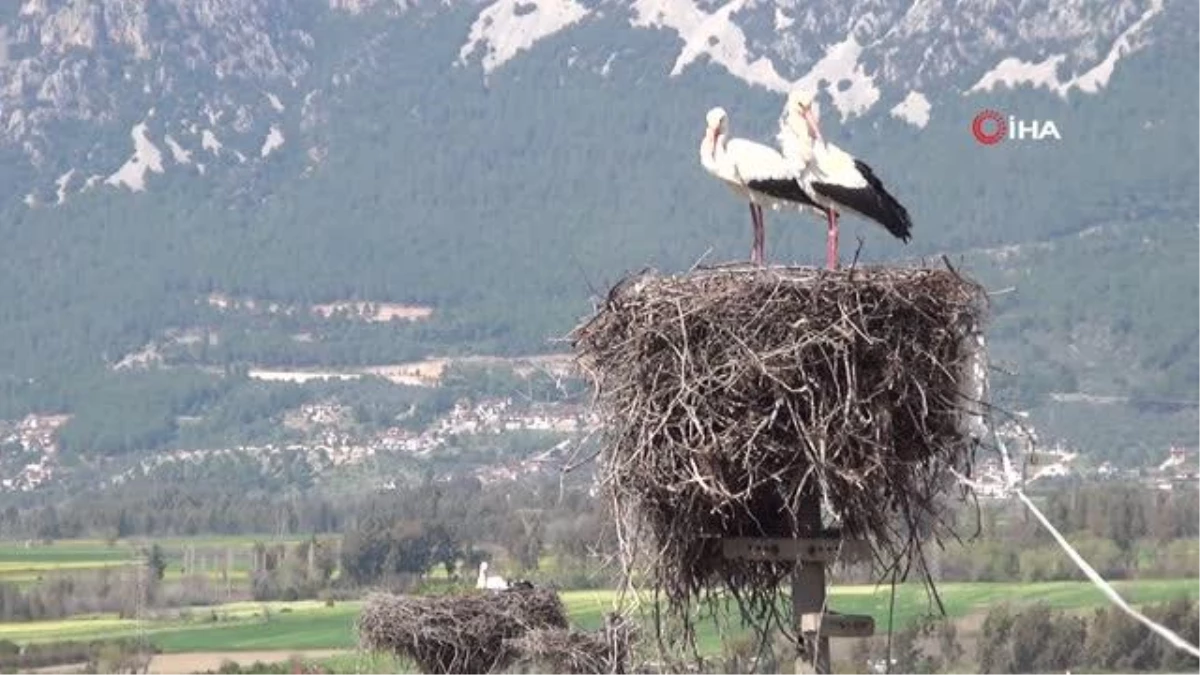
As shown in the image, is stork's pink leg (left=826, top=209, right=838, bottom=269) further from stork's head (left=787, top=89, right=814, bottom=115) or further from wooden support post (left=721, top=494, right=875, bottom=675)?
wooden support post (left=721, top=494, right=875, bottom=675)

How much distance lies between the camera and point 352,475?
190000 millimetres

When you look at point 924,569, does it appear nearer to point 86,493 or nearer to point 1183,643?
point 1183,643

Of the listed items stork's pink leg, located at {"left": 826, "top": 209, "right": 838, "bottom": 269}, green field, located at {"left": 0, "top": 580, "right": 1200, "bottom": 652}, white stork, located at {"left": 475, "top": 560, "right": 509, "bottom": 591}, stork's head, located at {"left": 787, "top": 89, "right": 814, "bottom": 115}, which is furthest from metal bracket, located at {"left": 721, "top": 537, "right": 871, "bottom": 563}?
green field, located at {"left": 0, "top": 580, "right": 1200, "bottom": 652}

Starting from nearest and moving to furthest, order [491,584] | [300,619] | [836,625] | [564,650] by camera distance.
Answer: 1. [836,625]
2. [564,650]
3. [491,584]
4. [300,619]

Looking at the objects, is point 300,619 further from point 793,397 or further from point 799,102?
point 793,397

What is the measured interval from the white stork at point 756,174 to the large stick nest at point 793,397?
187 centimetres

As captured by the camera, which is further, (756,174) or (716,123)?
(716,123)

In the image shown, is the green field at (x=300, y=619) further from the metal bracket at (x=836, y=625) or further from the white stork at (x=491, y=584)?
the metal bracket at (x=836, y=625)

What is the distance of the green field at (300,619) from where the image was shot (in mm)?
82938

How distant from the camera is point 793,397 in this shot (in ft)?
42.9

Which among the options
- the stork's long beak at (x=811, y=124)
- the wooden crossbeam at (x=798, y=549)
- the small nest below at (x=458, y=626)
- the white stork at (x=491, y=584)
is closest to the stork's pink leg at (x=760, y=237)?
the stork's long beak at (x=811, y=124)

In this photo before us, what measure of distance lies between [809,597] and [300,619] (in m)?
86.0

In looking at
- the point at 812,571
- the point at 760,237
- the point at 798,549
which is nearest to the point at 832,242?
the point at 760,237

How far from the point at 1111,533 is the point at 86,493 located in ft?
334
